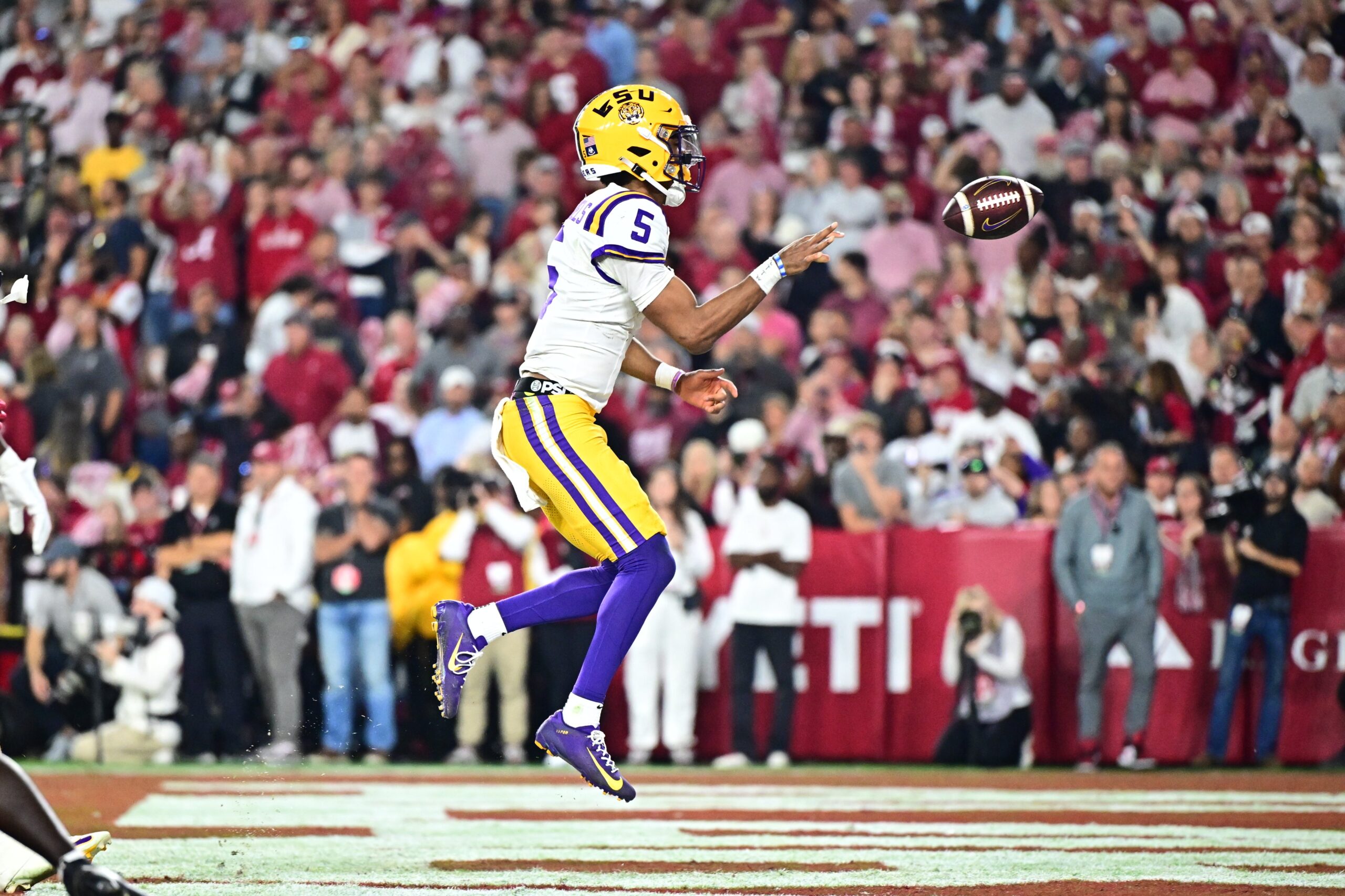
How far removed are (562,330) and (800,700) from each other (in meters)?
6.27

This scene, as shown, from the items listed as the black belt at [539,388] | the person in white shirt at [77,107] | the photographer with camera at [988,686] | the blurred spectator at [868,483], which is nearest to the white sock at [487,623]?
the black belt at [539,388]

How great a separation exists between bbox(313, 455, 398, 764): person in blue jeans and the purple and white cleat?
605 cm

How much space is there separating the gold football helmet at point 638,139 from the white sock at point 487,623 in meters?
1.57

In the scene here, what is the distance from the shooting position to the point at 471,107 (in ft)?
53.1

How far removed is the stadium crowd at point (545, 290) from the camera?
1237 centimetres

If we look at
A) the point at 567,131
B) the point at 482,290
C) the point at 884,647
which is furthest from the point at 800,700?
the point at 567,131

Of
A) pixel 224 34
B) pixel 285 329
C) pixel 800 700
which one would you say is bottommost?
pixel 800 700

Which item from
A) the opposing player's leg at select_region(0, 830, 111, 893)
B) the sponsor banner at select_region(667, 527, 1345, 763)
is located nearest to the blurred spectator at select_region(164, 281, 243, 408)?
the sponsor banner at select_region(667, 527, 1345, 763)

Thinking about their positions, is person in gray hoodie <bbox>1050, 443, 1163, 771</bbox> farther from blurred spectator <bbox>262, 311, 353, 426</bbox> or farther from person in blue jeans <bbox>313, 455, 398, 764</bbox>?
blurred spectator <bbox>262, 311, 353, 426</bbox>

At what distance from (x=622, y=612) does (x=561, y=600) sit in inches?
13.5

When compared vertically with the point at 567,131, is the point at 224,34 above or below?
above

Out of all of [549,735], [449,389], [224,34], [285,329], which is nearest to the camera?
[549,735]

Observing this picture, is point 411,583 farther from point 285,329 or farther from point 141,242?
point 141,242

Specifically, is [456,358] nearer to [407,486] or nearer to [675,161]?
[407,486]
